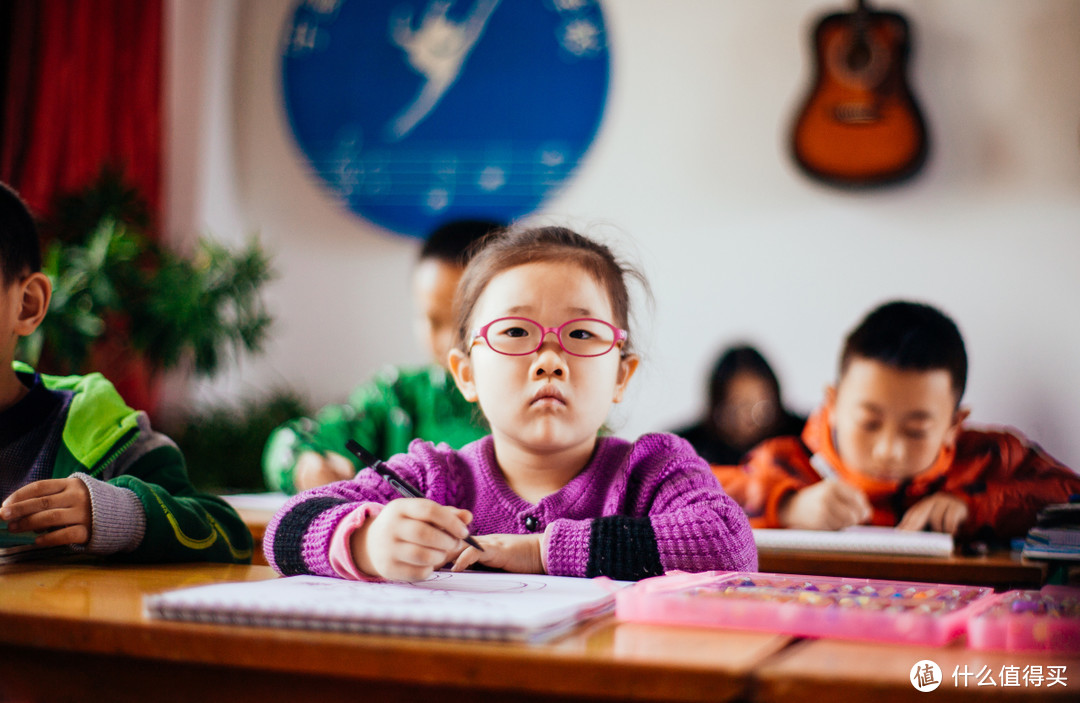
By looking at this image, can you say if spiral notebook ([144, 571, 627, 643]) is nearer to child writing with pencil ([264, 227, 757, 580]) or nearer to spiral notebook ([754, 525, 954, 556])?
child writing with pencil ([264, 227, 757, 580])

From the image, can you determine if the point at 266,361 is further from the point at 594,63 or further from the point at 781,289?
the point at 781,289

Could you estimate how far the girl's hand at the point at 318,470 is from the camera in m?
1.78

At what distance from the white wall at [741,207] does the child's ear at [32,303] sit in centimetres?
140

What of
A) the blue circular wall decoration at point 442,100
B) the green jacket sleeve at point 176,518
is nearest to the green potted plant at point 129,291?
the blue circular wall decoration at point 442,100

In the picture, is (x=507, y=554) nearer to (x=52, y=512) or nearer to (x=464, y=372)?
(x=464, y=372)

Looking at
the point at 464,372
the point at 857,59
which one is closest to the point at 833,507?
the point at 464,372

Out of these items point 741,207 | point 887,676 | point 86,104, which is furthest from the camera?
point 86,104

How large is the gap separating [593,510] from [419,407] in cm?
114

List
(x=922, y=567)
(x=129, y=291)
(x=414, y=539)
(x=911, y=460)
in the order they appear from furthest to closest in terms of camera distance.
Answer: (x=129, y=291), (x=911, y=460), (x=922, y=567), (x=414, y=539)

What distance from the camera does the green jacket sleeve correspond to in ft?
3.31

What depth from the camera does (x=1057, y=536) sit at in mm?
1289

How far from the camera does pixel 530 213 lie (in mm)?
3109

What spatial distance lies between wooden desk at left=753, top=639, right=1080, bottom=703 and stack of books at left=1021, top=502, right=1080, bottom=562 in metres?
0.86

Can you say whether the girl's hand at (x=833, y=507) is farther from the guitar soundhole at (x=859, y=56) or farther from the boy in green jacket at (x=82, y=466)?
the guitar soundhole at (x=859, y=56)
